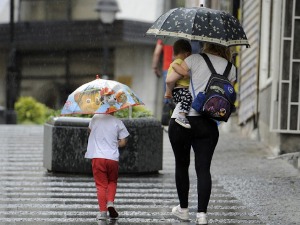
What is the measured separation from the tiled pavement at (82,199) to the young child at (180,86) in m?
1.03

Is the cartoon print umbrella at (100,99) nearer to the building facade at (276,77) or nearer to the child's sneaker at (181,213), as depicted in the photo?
the child's sneaker at (181,213)

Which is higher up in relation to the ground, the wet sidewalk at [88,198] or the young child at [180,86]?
the young child at [180,86]

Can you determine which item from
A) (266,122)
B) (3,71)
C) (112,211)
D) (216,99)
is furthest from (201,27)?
(3,71)

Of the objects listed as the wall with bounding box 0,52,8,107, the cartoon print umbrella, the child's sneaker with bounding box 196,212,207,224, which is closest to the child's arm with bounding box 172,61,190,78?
the cartoon print umbrella

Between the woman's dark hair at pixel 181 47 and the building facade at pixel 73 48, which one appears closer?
the woman's dark hair at pixel 181 47

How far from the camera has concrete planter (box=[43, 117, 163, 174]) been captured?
14375mm

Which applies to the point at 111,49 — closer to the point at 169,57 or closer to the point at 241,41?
the point at 169,57

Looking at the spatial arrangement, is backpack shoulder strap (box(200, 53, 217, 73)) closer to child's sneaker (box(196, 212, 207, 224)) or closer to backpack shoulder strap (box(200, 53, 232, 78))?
backpack shoulder strap (box(200, 53, 232, 78))

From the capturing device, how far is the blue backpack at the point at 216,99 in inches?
401

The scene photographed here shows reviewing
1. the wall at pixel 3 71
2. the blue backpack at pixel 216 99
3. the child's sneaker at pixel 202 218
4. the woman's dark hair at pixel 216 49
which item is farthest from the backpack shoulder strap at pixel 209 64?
the wall at pixel 3 71

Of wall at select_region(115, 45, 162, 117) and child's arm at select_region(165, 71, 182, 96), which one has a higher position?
child's arm at select_region(165, 71, 182, 96)

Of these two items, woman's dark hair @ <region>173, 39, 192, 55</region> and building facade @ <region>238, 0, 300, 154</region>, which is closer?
woman's dark hair @ <region>173, 39, 192, 55</region>

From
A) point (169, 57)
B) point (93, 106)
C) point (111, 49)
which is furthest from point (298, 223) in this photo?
point (111, 49)

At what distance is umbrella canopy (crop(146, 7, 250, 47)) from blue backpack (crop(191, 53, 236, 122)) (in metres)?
0.31
